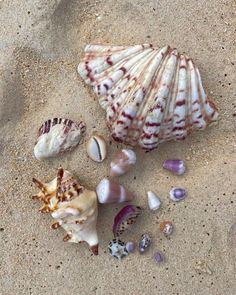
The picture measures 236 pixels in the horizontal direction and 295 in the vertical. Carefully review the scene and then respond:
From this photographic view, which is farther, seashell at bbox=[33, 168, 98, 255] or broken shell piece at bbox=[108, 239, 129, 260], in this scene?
broken shell piece at bbox=[108, 239, 129, 260]

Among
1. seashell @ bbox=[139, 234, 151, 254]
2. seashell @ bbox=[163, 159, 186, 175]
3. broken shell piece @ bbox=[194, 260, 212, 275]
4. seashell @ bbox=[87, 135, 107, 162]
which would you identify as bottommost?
broken shell piece @ bbox=[194, 260, 212, 275]

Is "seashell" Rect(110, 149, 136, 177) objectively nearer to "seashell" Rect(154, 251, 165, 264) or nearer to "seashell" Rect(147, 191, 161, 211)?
"seashell" Rect(147, 191, 161, 211)

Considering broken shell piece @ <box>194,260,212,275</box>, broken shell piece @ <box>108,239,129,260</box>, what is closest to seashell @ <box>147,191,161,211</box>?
broken shell piece @ <box>108,239,129,260</box>

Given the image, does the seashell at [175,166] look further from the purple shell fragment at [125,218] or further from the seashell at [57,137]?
the seashell at [57,137]

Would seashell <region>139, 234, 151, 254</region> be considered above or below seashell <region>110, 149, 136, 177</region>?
below

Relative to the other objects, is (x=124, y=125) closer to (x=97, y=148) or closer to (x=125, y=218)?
(x=97, y=148)

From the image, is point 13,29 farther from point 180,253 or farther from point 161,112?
point 180,253
